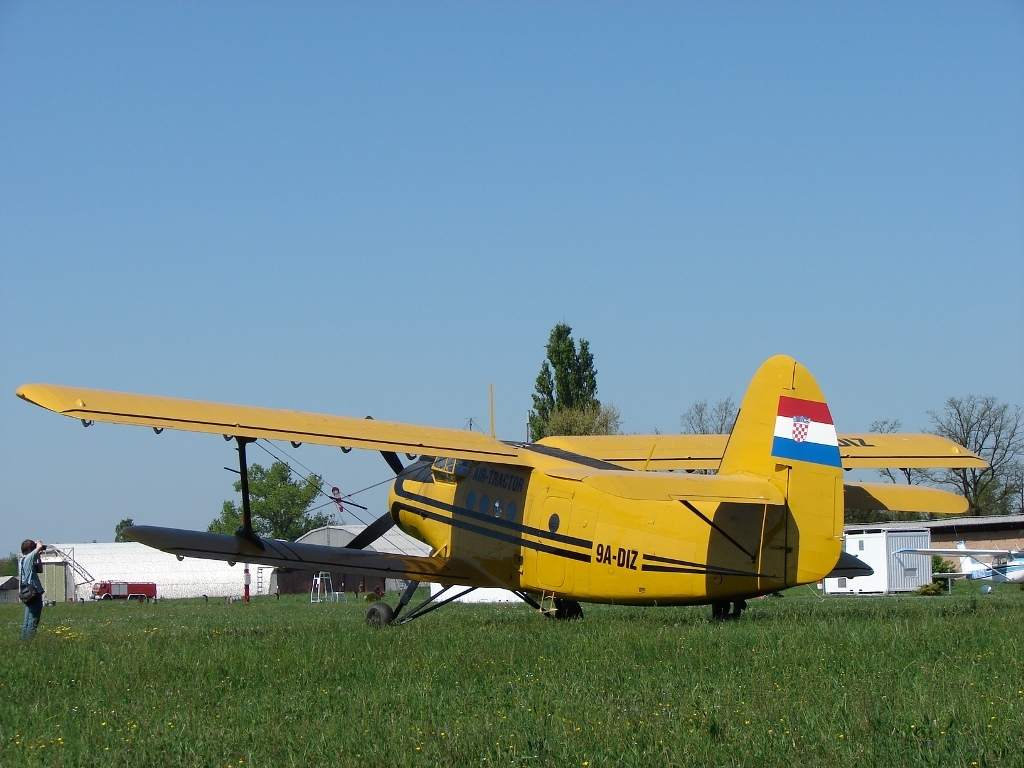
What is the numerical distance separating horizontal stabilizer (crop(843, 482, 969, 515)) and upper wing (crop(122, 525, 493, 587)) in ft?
17.2

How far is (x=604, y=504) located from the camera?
13672 mm

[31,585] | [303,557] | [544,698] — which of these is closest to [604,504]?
[303,557]

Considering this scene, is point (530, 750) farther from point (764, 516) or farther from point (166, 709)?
point (764, 516)

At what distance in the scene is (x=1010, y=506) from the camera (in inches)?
2803

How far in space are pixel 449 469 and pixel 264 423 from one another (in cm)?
367

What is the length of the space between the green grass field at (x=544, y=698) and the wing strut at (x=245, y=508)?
2.52 m

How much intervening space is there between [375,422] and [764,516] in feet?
16.7

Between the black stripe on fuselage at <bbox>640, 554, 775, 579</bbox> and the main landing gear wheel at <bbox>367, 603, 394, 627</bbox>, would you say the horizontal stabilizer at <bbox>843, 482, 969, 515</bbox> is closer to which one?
the black stripe on fuselage at <bbox>640, 554, 775, 579</bbox>

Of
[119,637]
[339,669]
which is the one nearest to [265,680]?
[339,669]

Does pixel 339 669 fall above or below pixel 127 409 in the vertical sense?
below

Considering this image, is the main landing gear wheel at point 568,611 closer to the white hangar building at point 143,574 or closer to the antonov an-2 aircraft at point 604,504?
the antonov an-2 aircraft at point 604,504

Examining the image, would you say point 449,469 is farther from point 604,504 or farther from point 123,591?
point 123,591

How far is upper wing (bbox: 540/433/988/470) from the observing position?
15.9 metres

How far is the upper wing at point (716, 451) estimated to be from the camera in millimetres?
15891
